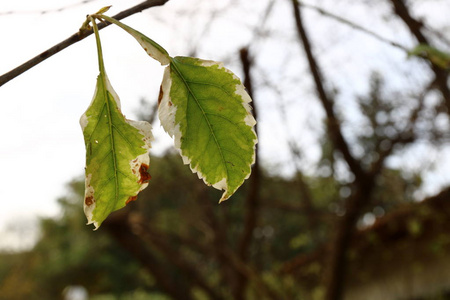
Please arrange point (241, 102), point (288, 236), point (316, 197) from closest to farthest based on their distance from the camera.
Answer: point (241, 102) → point (316, 197) → point (288, 236)

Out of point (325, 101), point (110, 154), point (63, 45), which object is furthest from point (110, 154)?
point (325, 101)

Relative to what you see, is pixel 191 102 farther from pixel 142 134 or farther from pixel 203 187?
pixel 203 187

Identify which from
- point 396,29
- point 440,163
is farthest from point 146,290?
point 396,29

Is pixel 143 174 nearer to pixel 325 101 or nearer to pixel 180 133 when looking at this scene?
pixel 180 133

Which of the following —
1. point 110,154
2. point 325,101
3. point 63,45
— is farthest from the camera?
point 325,101

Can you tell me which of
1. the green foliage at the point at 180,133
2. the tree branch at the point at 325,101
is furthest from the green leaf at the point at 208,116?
the tree branch at the point at 325,101

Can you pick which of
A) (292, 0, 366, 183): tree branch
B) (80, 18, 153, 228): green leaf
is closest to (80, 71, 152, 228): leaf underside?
(80, 18, 153, 228): green leaf

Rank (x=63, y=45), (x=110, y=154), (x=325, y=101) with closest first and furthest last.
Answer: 1. (x=63, y=45)
2. (x=110, y=154)
3. (x=325, y=101)
